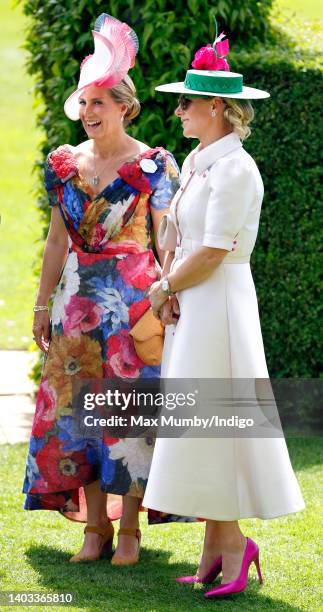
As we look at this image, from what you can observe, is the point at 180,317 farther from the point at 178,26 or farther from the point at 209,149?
the point at 178,26

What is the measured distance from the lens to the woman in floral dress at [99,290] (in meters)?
4.87

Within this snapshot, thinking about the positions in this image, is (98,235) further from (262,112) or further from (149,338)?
(262,112)

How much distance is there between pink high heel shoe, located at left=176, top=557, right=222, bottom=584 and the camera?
15.1 ft

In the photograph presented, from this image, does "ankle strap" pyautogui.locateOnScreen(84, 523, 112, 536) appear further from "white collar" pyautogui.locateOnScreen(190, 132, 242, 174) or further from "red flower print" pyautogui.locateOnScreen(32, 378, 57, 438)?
"white collar" pyautogui.locateOnScreen(190, 132, 242, 174)

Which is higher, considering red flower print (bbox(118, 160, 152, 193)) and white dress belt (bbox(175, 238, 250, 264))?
red flower print (bbox(118, 160, 152, 193))

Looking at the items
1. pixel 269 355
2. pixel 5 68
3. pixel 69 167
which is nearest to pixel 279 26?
pixel 269 355

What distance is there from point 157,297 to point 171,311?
0.07 metres

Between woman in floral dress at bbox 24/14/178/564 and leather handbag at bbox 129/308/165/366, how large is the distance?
47 millimetres

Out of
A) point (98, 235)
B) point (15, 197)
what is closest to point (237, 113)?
point (98, 235)

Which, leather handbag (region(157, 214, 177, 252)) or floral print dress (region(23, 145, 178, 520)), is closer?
leather handbag (region(157, 214, 177, 252))

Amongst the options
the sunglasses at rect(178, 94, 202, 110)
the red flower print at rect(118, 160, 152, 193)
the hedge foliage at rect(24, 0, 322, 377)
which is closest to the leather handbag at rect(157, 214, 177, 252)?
the red flower print at rect(118, 160, 152, 193)

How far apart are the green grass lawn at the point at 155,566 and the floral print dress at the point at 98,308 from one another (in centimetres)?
32

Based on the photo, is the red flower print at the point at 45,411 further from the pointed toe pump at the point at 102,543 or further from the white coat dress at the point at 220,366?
the white coat dress at the point at 220,366

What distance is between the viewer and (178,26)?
665cm
